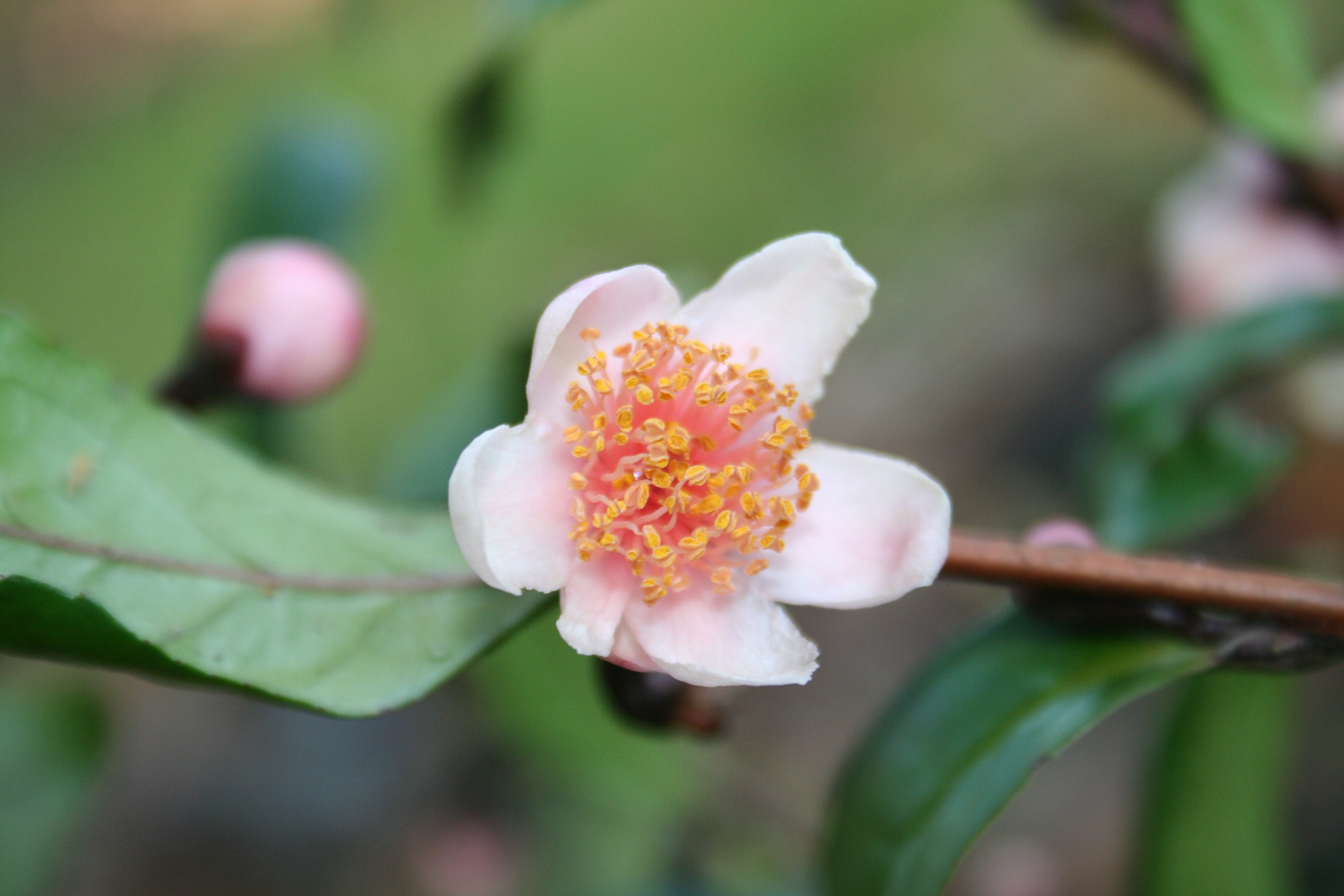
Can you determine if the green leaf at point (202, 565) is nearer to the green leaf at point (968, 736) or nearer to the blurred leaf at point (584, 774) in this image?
the green leaf at point (968, 736)

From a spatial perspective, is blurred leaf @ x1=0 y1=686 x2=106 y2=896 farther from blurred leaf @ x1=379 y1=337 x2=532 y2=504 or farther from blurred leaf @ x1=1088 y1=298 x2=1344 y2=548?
blurred leaf @ x1=1088 y1=298 x2=1344 y2=548

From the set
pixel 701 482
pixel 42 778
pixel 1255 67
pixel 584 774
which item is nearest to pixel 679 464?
pixel 701 482

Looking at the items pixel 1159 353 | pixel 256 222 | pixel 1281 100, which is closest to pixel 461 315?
pixel 256 222

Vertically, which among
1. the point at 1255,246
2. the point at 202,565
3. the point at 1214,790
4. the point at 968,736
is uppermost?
the point at 1255,246

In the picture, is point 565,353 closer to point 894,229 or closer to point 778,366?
point 778,366

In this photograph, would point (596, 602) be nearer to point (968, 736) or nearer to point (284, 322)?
point (968, 736)

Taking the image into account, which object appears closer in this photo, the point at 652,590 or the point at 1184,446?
the point at 652,590

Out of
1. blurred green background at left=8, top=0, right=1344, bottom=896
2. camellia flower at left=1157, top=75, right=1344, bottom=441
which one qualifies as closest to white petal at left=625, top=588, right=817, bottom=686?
blurred green background at left=8, top=0, right=1344, bottom=896
